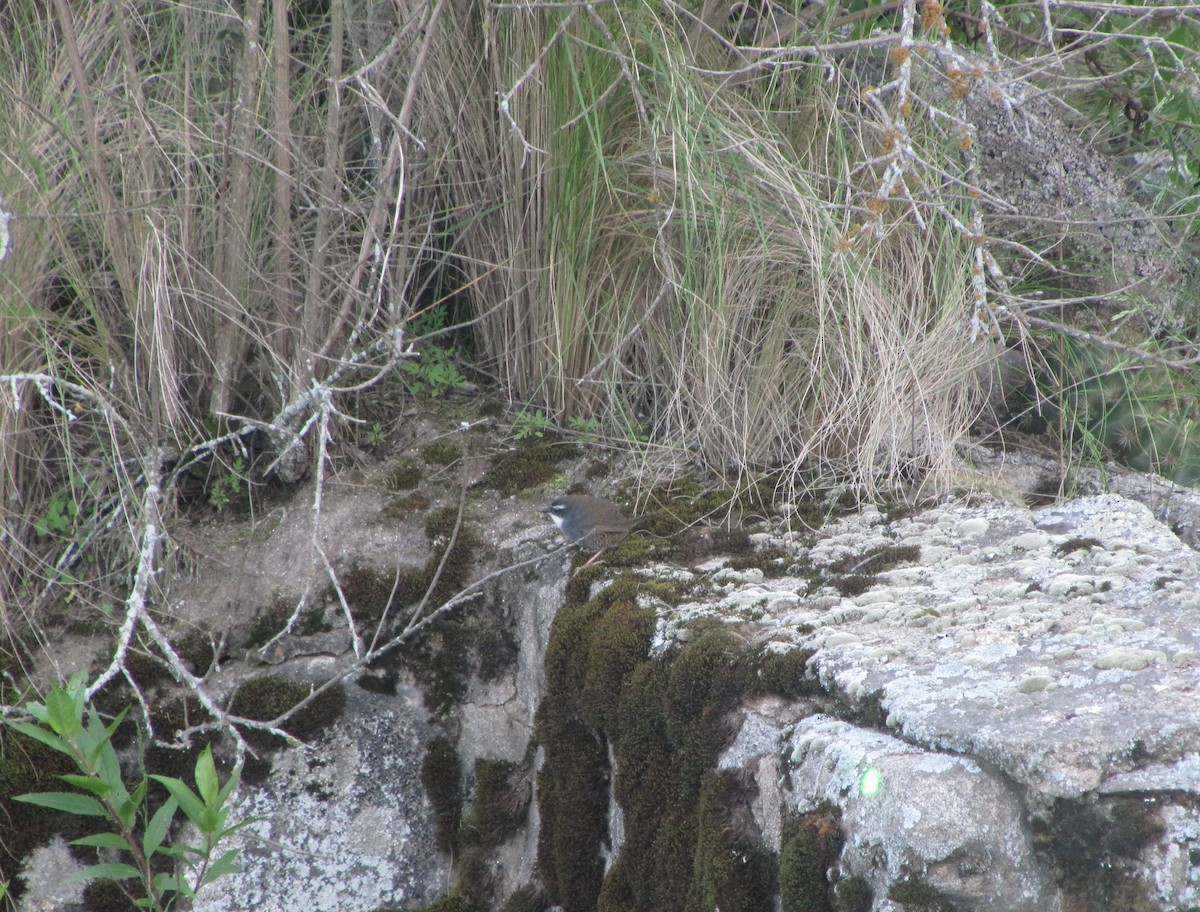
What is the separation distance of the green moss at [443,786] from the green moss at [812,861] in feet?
4.53

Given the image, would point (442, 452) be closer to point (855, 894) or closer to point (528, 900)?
point (528, 900)

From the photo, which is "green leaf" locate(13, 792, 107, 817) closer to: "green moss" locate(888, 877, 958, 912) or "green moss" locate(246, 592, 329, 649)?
"green moss" locate(246, 592, 329, 649)

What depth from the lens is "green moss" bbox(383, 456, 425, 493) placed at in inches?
129

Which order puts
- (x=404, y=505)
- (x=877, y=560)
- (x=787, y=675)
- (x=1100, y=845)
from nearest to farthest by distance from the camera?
(x=1100, y=845) → (x=787, y=675) → (x=877, y=560) → (x=404, y=505)

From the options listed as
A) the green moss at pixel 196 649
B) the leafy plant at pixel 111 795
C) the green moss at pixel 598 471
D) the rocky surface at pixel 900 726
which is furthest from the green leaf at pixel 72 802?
the green moss at pixel 598 471

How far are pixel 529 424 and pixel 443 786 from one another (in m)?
1.17

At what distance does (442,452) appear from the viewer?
3385 millimetres

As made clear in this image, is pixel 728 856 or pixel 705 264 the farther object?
pixel 705 264

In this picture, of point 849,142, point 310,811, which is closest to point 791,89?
point 849,142

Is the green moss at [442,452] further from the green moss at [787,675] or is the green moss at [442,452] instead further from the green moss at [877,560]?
the green moss at [787,675]

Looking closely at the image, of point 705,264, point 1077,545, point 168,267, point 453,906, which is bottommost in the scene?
point 453,906

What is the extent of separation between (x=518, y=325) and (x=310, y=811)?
63.1 inches

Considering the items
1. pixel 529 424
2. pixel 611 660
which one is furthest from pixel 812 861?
pixel 529 424

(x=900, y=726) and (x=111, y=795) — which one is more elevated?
(x=900, y=726)
